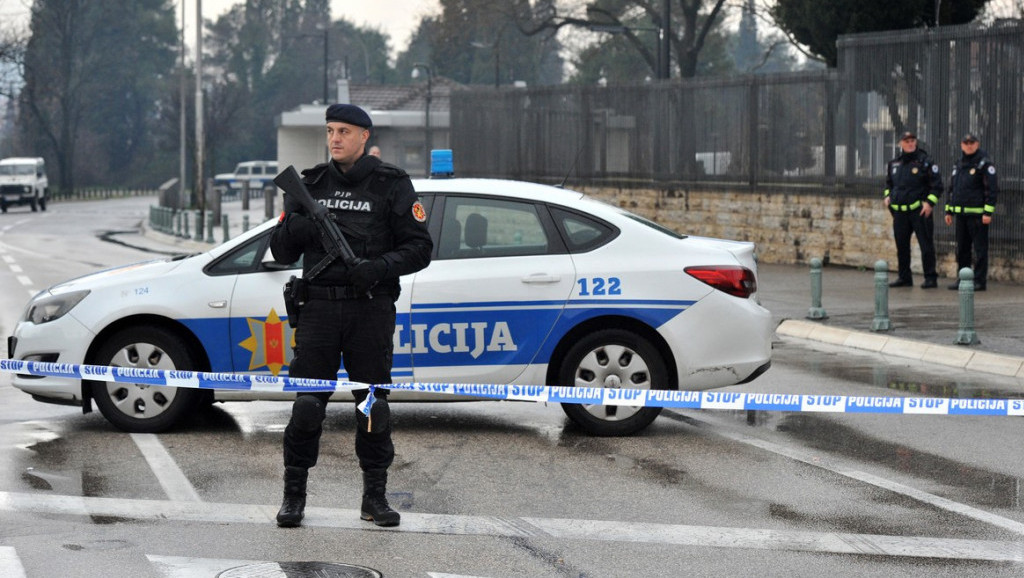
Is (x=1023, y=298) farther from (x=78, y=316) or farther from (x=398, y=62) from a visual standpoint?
(x=398, y=62)

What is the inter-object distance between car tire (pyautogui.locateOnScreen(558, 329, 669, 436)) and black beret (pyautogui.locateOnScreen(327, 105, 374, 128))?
8.84 feet

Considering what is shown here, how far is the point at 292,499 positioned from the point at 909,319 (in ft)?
30.7

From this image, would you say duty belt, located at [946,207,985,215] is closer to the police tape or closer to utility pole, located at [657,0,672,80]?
the police tape

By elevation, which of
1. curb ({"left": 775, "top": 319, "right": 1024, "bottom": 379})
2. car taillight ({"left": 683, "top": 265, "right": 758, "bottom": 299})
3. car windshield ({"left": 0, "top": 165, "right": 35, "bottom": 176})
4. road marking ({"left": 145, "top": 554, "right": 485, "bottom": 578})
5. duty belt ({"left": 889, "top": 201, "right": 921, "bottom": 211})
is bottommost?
road marking ({"left": 145, "top": 554, "right": 485, "bottom": 578})

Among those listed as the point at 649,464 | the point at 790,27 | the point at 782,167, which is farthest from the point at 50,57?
the point at 649,464

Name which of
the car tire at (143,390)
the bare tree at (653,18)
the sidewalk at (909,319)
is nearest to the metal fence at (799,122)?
the sidewalk at (909,319)

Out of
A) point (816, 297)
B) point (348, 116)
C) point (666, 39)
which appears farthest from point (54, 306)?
point (666, 39)

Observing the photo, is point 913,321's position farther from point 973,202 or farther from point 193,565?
point 193,565

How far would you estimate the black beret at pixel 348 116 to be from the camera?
6391 millimetres

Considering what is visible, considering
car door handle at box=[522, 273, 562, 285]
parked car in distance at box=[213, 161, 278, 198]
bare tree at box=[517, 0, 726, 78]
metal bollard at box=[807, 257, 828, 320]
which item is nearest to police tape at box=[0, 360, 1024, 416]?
car door handle at box=[522, 273, 562, 285]

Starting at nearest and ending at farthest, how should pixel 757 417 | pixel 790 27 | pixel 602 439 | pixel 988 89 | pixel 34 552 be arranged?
pixel 34 552, pixel 602 439, pixel 757 417, pixel 988 89, pixel 790 27

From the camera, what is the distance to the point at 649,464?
7.96 m

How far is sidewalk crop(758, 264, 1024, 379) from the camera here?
40.1 ft

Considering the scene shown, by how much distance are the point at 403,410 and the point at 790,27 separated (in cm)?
2264
